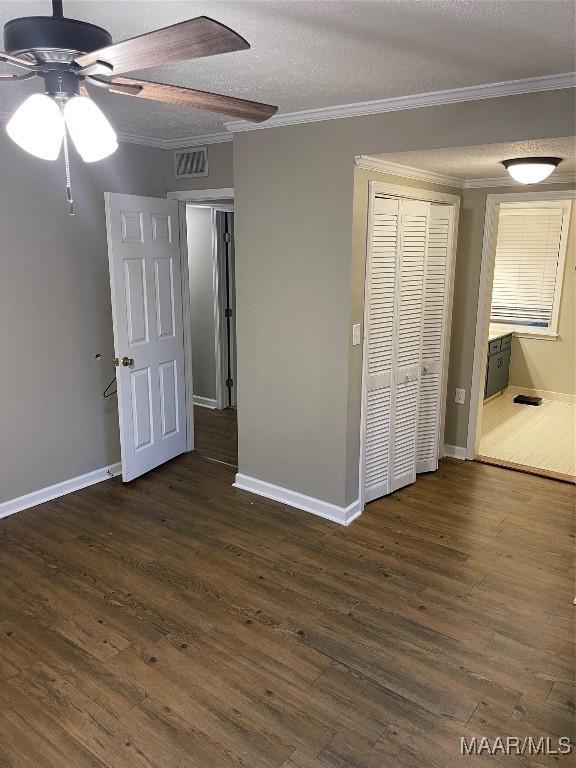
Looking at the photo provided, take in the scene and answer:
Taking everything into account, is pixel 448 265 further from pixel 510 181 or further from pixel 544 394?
pixel 544 394

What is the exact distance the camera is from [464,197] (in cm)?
446

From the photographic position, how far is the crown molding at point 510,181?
13.3 feet

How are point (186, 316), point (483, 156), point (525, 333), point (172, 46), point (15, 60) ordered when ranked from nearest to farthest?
1. point (172, 46)
2. point (15, 60)
3. point (483, 156)
4. point (186, 316)
5. point (525, 333)

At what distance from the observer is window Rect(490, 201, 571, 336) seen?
6.25 meters

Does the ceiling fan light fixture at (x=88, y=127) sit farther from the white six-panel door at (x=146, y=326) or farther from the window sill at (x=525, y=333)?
the window sill at (x=525, y=333)

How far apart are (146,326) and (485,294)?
2642 mm

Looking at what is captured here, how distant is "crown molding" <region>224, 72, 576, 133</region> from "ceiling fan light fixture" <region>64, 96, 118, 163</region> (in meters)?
1.82

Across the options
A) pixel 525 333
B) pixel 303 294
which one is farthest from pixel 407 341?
pixel 525 333

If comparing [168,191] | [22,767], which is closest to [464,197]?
[168,191]

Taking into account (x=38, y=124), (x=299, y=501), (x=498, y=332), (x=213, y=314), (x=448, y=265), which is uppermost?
(x=38, y=124)

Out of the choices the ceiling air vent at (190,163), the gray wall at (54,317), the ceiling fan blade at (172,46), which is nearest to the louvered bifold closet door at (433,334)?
the ceiling air vent at (190,163)

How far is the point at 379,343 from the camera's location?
372 centimetres

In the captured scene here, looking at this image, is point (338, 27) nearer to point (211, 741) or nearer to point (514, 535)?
point (211, 741)

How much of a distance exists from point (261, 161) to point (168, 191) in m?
1.19
